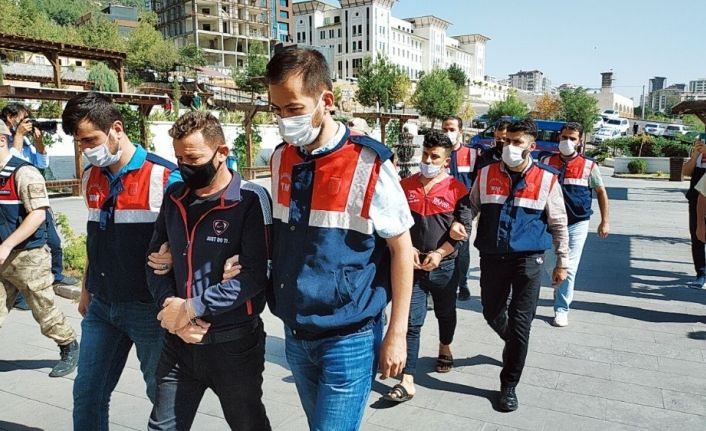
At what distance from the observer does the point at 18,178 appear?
401cm

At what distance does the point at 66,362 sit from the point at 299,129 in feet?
11.4

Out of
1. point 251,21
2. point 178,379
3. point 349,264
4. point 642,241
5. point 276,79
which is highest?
point 251,21

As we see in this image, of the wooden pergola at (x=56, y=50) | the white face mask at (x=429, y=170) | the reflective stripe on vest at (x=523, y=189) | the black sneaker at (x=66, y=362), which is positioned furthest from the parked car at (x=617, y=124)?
the black sneaker at (x=66, y=362)

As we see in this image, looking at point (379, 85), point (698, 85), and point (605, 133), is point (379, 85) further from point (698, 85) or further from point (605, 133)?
point (698, 85)

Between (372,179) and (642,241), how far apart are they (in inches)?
377

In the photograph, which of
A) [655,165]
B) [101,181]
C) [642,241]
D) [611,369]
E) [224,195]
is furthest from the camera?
[655,165]

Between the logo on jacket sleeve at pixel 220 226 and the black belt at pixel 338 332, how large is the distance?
0.51 metres

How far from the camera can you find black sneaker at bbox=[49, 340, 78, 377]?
429 cm

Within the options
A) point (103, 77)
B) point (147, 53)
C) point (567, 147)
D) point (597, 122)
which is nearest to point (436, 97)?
point (597, 122)

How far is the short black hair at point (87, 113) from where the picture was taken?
2652 millimetres

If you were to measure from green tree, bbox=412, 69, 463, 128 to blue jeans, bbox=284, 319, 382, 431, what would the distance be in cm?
6626

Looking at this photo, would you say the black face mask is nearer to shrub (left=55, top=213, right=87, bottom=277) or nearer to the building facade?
shrub (left=55, top=213, right=87, bottom=277)

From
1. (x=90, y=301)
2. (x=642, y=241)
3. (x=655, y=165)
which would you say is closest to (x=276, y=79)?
(x=90, y=301)

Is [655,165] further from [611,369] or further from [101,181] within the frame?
[101,181]
